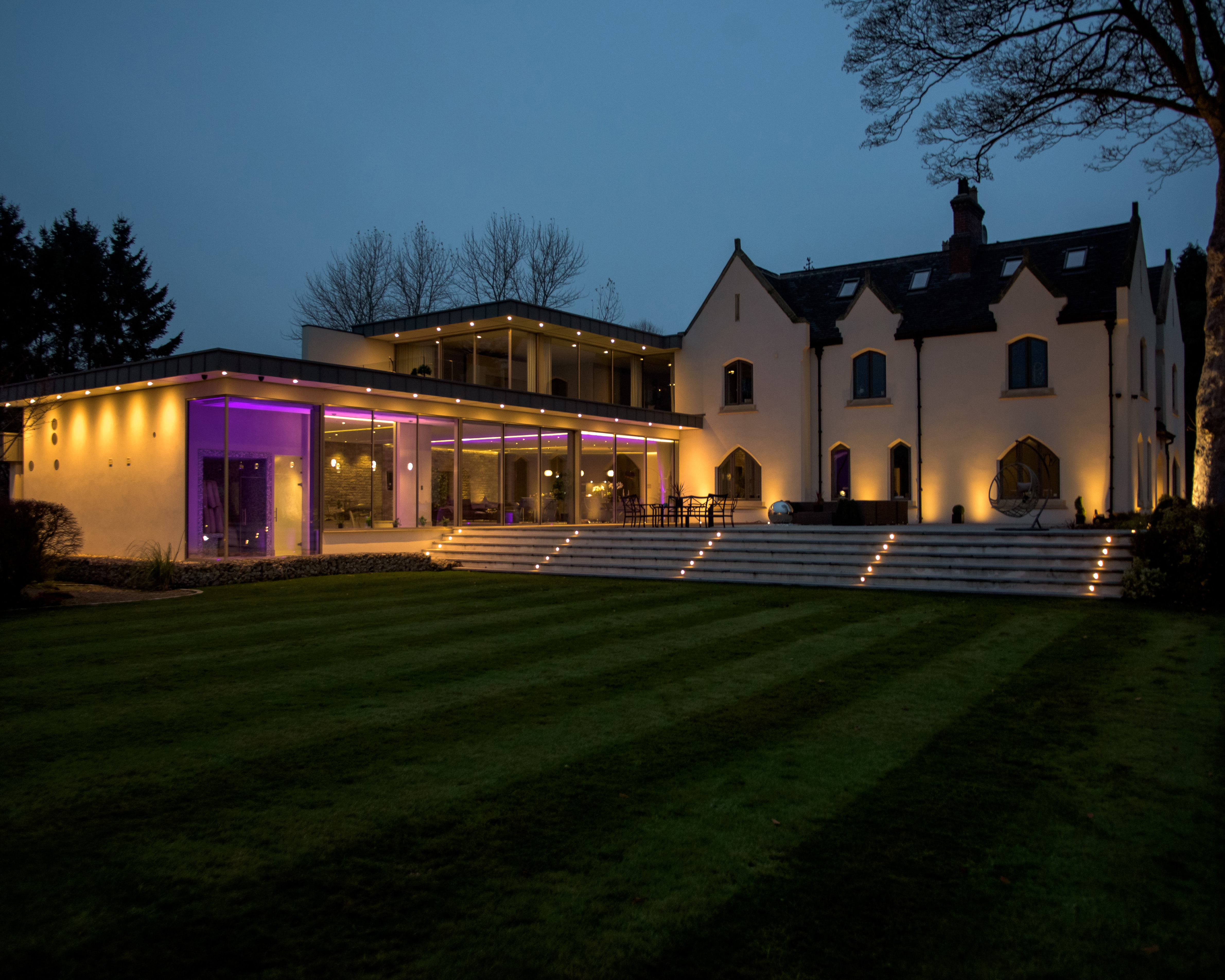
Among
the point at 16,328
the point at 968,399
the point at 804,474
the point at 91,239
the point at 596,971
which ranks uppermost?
the point at 91,239

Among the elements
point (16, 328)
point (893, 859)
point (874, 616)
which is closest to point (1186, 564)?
Answer: point (874, 616)

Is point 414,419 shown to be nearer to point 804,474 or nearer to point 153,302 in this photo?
point 804,474

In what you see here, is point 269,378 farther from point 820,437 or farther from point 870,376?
point 870,376

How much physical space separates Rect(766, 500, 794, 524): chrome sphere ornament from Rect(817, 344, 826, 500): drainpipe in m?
3.47

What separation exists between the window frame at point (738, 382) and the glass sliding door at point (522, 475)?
22.9 ft

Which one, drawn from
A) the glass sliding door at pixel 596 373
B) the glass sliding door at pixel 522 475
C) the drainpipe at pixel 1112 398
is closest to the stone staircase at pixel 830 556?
the glass sliding door at pixel 522 475

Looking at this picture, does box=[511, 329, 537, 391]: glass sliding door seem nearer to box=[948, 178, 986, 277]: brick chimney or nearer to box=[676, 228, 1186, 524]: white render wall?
box=[676, 228, 1186, 524]: white render wall

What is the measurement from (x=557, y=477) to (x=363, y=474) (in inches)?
257

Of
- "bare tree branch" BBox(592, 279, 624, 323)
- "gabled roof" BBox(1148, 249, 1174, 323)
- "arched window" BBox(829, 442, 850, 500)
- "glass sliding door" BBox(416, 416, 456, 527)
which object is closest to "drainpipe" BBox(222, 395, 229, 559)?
"glass sliding door" BBox(416, 416, 456, 527)

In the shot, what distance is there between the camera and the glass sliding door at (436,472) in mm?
21031

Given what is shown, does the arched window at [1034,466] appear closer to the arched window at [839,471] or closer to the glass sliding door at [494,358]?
the arched window at [839,471]

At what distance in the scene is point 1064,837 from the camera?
13.4ft

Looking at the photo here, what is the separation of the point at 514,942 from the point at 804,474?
24.0 m

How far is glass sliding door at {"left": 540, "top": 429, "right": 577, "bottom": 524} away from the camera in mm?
24391
